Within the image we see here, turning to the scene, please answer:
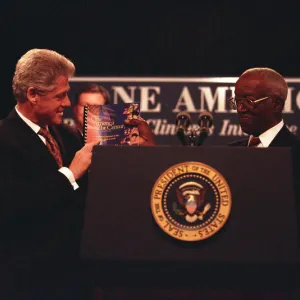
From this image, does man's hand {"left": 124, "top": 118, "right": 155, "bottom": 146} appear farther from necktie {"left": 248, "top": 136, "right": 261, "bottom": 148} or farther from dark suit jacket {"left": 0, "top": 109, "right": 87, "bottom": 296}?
necktie {"left": 248, "top": 136, "right": 261, "bottom": 148}

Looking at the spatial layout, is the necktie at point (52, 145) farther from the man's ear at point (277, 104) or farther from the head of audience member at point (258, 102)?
the man's ear at point (277, 104)

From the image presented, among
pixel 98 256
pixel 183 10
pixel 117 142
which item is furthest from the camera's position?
pixel 183 10

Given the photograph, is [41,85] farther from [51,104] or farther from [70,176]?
[70,176]

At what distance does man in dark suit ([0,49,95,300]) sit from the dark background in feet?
6.60

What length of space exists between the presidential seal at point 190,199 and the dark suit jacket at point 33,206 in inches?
18.9

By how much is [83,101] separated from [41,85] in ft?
5.08

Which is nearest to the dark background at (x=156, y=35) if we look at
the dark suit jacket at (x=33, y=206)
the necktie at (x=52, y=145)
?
the necktie at (x=52, y=145)

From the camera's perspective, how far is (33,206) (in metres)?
2.09

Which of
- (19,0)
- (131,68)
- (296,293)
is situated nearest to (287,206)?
(296,293)

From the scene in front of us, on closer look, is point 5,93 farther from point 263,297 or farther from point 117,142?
point 263,297

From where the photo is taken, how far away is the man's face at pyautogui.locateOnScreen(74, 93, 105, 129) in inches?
148

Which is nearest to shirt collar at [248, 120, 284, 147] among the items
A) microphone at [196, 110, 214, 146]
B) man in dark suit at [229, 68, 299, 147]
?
Answer: man in dark suit at [229, 68, 299, 147]

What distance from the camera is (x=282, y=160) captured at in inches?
69.5

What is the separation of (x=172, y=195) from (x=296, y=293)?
0.40 meters
